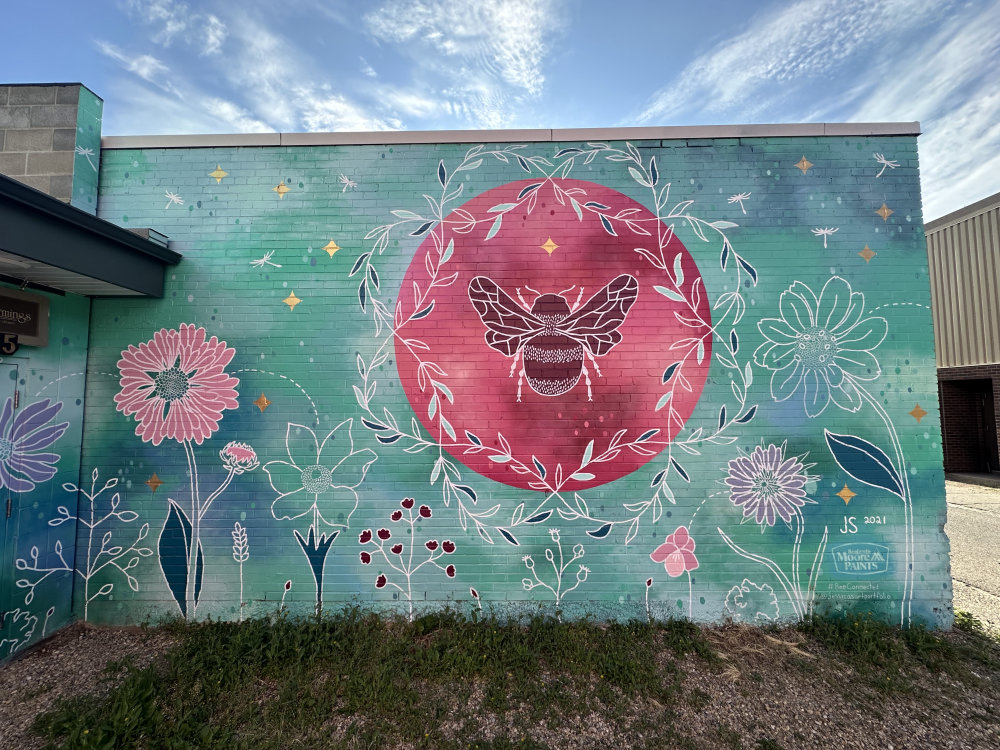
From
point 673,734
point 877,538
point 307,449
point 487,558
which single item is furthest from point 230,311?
point 877,538

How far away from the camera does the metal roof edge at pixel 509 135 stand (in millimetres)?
4418

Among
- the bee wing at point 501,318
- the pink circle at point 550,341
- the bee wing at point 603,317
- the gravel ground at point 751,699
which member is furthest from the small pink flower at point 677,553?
the bee wing at point 501,318

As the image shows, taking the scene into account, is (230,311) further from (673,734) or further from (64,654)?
(673,734)

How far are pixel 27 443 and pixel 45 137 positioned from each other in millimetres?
3163

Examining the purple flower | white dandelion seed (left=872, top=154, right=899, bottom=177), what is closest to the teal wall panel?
the purple flower

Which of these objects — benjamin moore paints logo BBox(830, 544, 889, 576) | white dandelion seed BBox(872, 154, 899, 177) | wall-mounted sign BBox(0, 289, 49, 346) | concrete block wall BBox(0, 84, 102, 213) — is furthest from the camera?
white dandelion seed BBox(872, 154, 899, 177)

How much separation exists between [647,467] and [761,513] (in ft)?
4.11

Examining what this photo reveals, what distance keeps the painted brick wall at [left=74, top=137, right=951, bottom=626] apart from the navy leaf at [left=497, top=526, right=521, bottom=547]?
4cm

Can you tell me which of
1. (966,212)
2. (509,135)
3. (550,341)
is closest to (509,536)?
(550,341)

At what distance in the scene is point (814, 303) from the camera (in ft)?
14.2

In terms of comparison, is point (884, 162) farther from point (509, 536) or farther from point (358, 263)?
point (358, 263)

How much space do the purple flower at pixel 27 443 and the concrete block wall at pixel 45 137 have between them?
2136 mm

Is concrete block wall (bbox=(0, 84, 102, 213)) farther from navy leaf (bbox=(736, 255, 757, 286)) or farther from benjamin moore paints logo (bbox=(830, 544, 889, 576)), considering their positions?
benjamin moore paints logo (bbox=(830, 544, 889, 576))

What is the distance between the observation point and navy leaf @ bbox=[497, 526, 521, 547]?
4.20 metres
